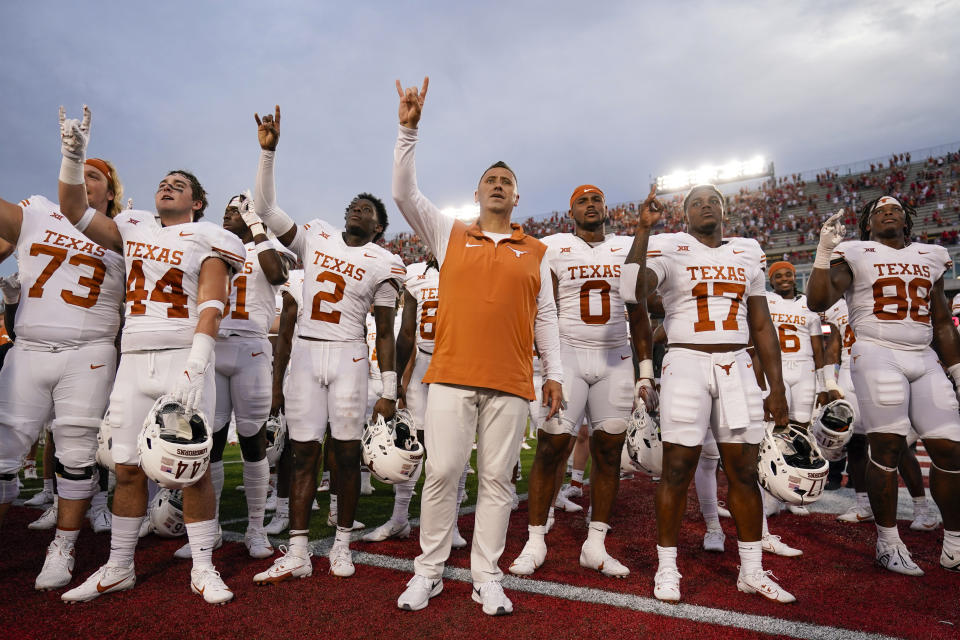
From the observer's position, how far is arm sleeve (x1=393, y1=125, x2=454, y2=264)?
323 cm

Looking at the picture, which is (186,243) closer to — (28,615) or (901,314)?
(28,615)

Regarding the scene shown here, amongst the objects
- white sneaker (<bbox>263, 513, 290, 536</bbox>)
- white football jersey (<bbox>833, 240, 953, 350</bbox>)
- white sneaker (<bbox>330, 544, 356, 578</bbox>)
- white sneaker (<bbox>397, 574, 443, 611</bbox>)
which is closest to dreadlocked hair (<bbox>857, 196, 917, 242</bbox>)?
white football jersey (<bbox>833, 240, 953, 350</bbox>)

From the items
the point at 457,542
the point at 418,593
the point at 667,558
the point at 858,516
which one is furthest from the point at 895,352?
the point at 418,593

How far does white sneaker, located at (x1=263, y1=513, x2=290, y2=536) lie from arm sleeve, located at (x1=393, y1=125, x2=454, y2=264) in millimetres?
2842

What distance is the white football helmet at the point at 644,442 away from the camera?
173 inches

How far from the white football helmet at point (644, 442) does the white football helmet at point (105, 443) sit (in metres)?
3.43

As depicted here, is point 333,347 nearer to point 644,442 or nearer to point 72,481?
point 72,481

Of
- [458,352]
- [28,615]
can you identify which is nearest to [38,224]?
[28,615]

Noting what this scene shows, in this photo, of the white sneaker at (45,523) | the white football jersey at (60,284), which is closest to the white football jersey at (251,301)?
the white football jersey at (60,284)

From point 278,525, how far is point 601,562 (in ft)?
8.94

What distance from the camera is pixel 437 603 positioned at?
10.6 feet

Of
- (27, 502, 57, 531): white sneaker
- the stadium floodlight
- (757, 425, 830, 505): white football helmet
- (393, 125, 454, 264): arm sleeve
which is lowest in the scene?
(27, 502, 57, 531): white sneaker

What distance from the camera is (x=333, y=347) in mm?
4121

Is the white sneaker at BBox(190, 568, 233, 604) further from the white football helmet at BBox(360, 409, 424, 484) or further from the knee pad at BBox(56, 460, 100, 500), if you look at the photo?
the white football helmet at BBox(360, 409, 424, 484)
